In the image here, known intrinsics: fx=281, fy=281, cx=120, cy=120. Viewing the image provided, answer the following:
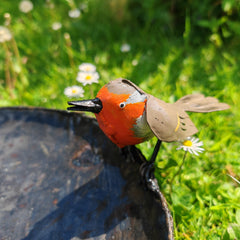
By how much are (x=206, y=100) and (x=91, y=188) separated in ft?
2.02

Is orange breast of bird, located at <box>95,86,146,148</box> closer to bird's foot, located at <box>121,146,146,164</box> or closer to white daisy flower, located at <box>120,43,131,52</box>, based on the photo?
bird's foot, located at <box>121,146,146,164</box>

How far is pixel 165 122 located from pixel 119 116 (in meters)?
0.15

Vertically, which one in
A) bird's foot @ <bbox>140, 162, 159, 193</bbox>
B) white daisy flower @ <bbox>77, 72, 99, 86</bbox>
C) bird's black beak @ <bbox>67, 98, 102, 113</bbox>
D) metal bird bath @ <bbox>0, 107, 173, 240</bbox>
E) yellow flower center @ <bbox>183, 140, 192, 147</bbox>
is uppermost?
bird's black beak @ <bbox>67, 98, 102, 113</bbox>

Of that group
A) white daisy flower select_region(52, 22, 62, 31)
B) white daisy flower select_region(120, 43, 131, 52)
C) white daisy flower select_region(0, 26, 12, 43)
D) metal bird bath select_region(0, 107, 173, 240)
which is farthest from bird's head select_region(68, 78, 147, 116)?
white daisy flower select_region(52, 22, 62, 31)

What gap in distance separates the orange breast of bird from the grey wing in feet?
0.11

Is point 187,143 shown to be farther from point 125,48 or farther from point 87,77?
point 125,48

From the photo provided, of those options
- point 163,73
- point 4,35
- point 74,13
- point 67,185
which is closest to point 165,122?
point 67,185

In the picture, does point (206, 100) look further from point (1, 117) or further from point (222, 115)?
point (1, 117)

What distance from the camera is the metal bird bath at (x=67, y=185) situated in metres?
1.06

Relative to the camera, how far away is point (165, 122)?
2.99 ft

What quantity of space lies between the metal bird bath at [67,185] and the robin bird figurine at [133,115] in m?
0.24

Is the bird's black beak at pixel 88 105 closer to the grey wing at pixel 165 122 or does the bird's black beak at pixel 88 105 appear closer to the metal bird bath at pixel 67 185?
the grey wing at pixel 165 122

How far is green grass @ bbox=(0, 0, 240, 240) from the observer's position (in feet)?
4.13

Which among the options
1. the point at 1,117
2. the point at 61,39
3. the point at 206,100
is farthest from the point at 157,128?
the point at 61,39
